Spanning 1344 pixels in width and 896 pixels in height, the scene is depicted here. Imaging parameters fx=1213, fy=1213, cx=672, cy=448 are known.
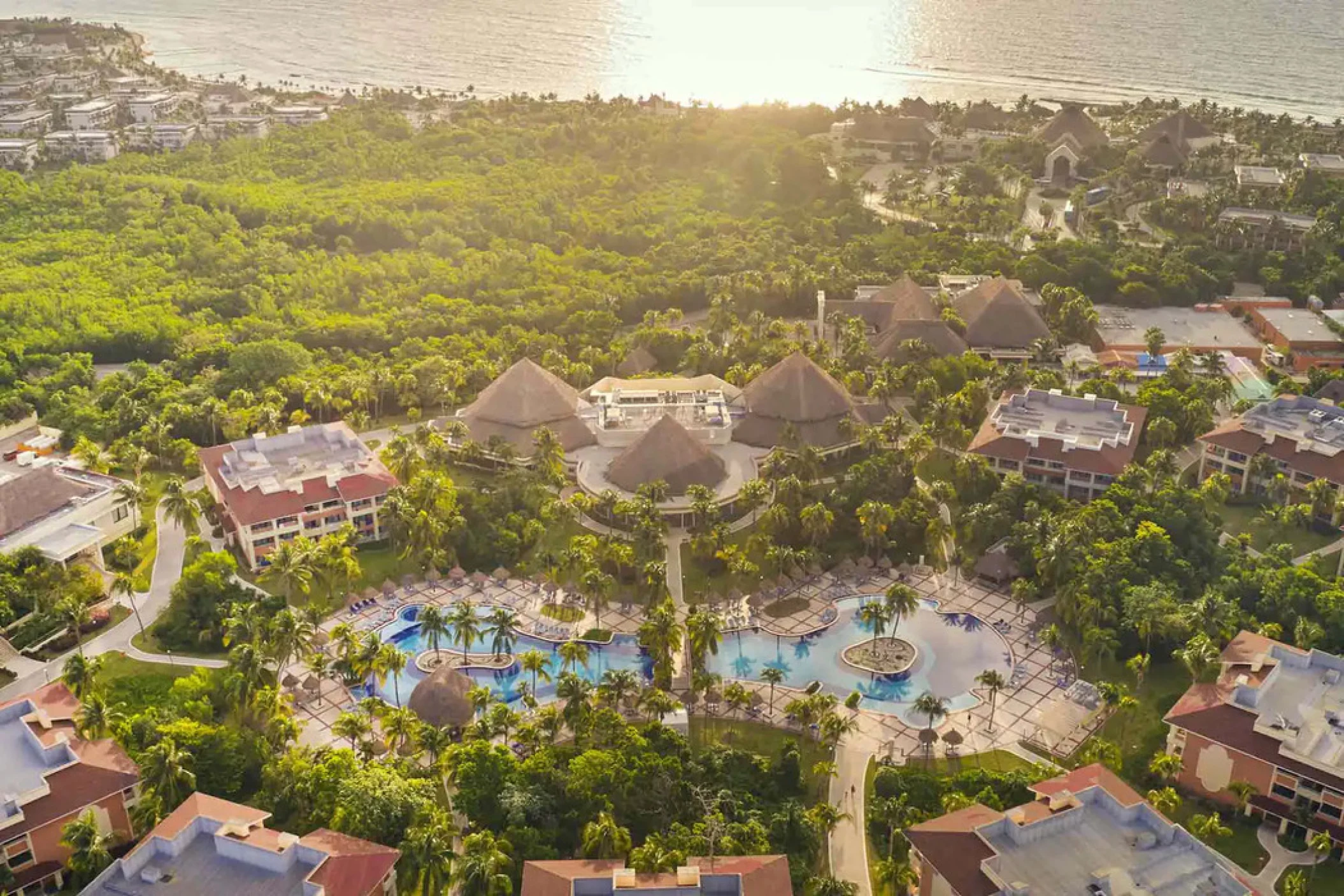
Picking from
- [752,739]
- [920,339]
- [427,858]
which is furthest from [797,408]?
[427,858]

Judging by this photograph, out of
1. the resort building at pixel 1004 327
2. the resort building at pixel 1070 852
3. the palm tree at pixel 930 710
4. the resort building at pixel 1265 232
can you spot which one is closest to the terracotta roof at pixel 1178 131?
the resort building at pixel 1265 232

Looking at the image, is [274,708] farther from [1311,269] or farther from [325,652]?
[1311,269]

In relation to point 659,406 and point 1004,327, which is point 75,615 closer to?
point 659,406

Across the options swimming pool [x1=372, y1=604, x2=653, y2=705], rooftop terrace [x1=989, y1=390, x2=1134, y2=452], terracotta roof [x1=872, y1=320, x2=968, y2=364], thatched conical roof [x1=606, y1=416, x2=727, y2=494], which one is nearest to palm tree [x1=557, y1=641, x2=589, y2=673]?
swimming pool [x1=372, y1=604, x2=653, y2=705]

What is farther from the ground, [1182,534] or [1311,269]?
[1311,269]

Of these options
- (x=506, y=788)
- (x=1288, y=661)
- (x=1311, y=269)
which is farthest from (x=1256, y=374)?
(x=506, y=788)

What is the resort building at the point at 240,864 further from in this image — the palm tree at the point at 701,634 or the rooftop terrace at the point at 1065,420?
the rooftop terrace at the point at 1065,420
